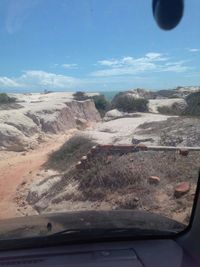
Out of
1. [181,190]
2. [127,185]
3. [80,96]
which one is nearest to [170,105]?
[80,96]

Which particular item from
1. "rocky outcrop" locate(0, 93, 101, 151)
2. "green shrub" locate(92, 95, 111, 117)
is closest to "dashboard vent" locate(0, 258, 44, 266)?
"rocky outcrop" locate(0, 93, 101, 151)

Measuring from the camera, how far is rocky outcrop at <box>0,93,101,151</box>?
2150 centimetres

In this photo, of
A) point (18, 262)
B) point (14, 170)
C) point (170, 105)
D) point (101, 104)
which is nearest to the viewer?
point (18, 262)

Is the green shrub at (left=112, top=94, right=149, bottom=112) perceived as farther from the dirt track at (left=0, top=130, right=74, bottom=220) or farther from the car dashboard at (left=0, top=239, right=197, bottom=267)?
the car dashboard at (left=0, top=239, right=197, bottom=267)

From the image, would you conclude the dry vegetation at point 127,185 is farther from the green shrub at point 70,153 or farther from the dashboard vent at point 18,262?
the dashboard vent at point 18,262

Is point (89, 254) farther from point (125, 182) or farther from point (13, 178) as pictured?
point (13, 178)

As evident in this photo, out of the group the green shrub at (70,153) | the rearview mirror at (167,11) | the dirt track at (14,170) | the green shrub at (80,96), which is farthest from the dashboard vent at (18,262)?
the green shrub at (80,96)

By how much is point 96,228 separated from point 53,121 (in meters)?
23.0

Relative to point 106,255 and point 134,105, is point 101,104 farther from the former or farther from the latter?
point 106,255

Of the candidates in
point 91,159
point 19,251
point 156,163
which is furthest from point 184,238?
point 91,159

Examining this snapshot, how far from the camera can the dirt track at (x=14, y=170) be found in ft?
37.2

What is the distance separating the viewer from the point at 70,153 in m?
15.6

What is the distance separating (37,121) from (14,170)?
373 inches

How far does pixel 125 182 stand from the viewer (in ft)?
31.7
